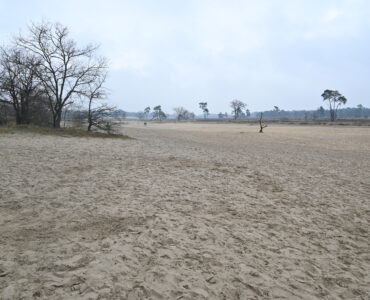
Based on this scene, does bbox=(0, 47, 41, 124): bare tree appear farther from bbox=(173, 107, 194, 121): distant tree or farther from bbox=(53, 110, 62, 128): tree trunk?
bbox=(173, 107, 194, 121): distant tree

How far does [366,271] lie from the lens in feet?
14.0

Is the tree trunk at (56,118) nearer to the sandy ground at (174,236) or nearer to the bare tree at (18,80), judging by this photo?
the bare tree at (18,80)

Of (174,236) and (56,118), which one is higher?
(56,118)

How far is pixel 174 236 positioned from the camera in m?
4.86

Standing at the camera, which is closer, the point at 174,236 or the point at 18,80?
the point at 174,236

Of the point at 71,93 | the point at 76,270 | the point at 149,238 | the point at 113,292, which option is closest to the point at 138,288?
the point at 113,292

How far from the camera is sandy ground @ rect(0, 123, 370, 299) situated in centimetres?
348

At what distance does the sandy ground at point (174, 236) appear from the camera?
3.48 meters

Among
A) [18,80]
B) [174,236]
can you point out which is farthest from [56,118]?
[174,236]

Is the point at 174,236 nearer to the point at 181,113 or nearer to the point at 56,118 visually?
the point at 56,118

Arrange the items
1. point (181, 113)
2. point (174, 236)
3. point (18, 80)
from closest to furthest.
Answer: point (174, 236)
point (18, 80)
point (181, 113)

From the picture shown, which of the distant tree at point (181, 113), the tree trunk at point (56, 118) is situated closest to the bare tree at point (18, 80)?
the tree trunk at point (56, 118)

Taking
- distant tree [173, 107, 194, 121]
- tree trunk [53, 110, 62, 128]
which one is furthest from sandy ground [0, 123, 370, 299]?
distant tree [173, 107, 194, 121]

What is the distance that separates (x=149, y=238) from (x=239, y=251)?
149 cm
